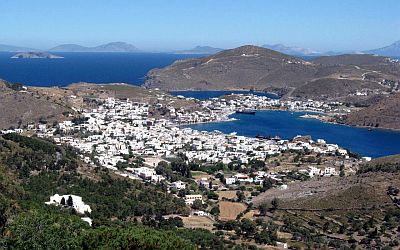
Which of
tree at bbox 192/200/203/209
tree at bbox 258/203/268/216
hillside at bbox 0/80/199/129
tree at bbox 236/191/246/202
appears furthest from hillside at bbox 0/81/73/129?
tree at bbox 258/203/268/216

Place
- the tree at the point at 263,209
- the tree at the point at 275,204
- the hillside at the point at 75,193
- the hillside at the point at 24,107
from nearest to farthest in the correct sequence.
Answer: the hillside at the point at 75,193 → the tree at the point at 263,209 → the tree at the point at 275,204 → the hillside at the point at 24,107

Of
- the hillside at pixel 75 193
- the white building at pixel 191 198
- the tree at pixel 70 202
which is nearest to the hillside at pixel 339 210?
the white building at pixel 191 198

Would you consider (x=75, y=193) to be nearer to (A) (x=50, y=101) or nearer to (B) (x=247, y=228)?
(B) (x=247, y=228)

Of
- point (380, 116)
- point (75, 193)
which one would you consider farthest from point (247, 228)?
point (380, 116)

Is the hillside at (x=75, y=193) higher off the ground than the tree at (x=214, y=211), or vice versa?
the hillside at (x=75, y=193)

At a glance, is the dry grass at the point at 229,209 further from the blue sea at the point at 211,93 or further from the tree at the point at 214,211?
the blue sea at the point at 211,93

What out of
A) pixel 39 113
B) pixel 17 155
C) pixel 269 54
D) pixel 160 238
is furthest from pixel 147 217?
pixel 269 54

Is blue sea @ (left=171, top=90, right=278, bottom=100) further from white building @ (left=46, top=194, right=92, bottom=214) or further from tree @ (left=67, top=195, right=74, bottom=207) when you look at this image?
tree @ (left=67, top=195, right=74, bottom=207)

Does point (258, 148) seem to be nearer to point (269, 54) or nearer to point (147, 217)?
point (147, 217)
